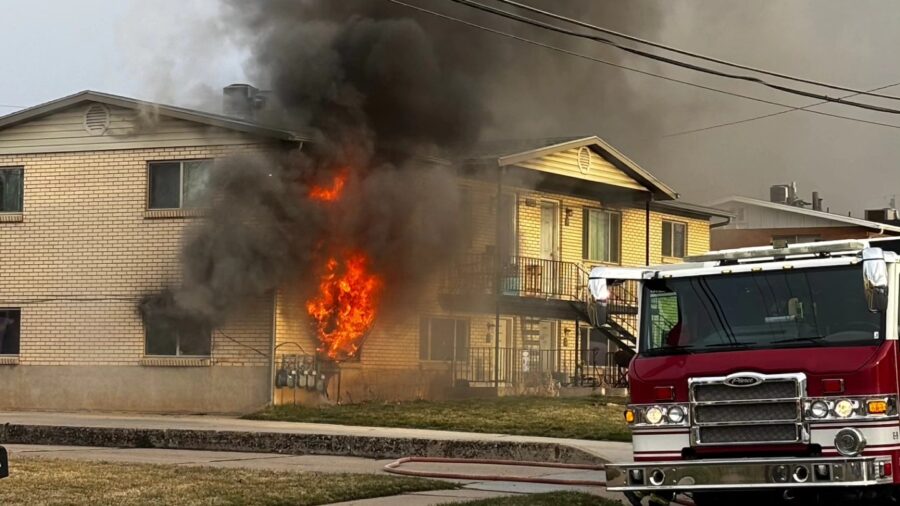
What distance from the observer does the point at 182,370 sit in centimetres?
2438

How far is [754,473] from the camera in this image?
28.7 ft

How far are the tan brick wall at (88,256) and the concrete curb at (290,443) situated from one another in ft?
22.5

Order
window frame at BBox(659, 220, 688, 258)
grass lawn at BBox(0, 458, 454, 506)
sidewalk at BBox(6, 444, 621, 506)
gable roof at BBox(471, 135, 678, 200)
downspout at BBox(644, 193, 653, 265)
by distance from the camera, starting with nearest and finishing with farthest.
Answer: grass lawn at BBox(0, 458, 454, 506)
sidewalk at BBox(6, 444, 621, 506)
gable roof at BBox(471, 135, 678, 200)
downspout at BBox(644, 193, 653, 265)
window frame at BBox(659, 220, 688, 258)

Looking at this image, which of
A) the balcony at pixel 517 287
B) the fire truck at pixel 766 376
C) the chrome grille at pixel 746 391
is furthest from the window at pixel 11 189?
the chrome grille at pixel 746 391

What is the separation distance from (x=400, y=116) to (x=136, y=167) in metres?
5.17

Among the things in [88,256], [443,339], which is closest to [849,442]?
[88,256]

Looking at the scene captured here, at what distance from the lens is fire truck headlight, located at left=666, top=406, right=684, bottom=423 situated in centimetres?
936

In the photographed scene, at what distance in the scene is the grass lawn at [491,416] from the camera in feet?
59.9

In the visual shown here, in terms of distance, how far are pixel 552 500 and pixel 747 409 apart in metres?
2.17

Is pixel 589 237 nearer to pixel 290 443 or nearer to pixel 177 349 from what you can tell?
pixel 177 349

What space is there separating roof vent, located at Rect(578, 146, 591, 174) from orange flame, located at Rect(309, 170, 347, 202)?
26.8 feet

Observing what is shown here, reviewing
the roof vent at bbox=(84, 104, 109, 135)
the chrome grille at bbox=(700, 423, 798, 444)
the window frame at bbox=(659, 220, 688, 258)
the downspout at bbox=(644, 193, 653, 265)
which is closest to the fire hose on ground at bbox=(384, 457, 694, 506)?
the chrome grille at bbox=(700, 423, 798, 444)

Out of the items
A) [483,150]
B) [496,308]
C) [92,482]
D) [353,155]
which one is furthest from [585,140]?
[92,482]

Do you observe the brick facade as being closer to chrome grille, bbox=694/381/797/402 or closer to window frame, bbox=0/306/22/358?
window frame, bbox=0/306/22/358
